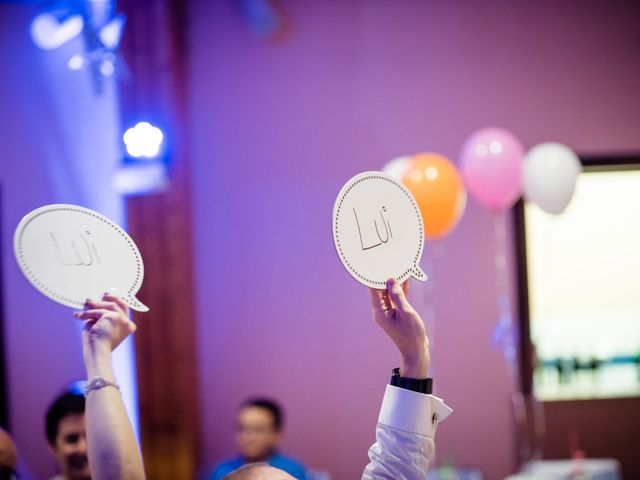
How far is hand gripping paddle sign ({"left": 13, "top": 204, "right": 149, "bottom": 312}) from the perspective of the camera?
1152 mm

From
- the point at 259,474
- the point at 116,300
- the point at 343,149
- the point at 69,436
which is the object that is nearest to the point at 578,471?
the point at 343,149

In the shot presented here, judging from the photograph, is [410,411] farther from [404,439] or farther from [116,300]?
[116,300]

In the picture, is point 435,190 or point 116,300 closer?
point 116,300

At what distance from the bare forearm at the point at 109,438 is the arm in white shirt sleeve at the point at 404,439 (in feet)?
1.24

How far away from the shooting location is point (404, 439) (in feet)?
3.61

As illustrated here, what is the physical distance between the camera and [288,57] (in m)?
3.84

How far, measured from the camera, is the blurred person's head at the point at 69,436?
1775mm

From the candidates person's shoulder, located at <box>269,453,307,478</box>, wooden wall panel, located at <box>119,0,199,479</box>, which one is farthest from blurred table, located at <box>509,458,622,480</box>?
wooden wall panel, located at <box>119,0,199,479</box>

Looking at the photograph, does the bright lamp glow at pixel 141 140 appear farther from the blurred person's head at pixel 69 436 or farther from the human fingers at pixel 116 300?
the human fingers at pixel 116 300

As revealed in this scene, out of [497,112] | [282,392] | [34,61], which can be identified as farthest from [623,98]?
[34,61]

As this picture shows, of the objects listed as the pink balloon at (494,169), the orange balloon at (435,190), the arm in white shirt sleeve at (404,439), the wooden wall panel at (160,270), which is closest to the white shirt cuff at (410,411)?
the arm in white shirt sleeve at (404,439)

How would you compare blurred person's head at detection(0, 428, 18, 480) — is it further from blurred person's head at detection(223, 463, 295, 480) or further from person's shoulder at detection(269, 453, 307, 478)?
person's shoulder at detection(269, 453, 307, 478)

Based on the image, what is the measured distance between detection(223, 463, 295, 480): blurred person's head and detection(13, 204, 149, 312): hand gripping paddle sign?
0.32 metres

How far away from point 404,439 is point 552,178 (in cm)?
230
